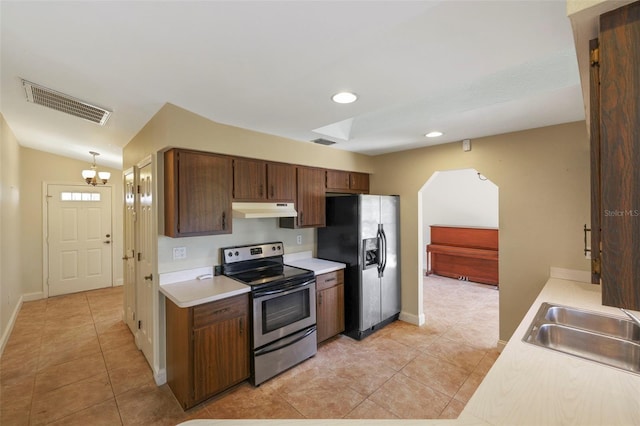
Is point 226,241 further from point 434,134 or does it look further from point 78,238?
point 78,238

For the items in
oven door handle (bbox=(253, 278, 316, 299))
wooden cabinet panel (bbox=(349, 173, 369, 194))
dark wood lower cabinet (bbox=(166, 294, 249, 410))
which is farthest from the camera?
wooden cabinet panel (bbox=(349, 173, 369, 194))

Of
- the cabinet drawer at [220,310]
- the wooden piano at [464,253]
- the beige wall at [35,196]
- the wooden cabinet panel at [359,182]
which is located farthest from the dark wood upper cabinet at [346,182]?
the beige wall at [35,196]

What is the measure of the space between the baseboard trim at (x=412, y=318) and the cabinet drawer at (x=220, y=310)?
2.33 meters

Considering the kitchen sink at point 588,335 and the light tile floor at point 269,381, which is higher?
the kitchen sink at point 588,335

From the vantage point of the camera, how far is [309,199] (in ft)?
11.4

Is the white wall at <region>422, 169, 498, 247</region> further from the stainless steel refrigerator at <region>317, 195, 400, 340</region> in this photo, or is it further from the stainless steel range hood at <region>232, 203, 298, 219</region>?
the stainless steel range hood at <region>232, 203, 298, 219</region>

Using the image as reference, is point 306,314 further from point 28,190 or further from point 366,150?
point 28,190

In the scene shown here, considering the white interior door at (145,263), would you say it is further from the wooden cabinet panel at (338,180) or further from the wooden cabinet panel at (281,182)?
the wooden cabinet panel at (338,180)

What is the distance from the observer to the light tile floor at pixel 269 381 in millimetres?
2227

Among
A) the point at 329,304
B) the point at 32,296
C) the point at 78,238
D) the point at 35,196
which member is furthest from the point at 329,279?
the point at 35,196

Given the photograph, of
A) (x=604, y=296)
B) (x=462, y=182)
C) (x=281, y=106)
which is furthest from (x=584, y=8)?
(x=462, y=182)

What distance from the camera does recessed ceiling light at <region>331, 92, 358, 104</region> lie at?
6.62 ft

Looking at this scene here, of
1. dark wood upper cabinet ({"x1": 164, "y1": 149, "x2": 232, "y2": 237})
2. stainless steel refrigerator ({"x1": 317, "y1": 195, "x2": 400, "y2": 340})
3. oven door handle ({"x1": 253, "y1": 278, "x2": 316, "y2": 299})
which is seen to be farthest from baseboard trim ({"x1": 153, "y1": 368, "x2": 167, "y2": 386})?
stainless steel refrigerator ({"x1": 317, "y1": 195, "x2": 400, "y2": 340})

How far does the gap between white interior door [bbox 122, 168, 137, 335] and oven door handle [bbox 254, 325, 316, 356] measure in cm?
179
